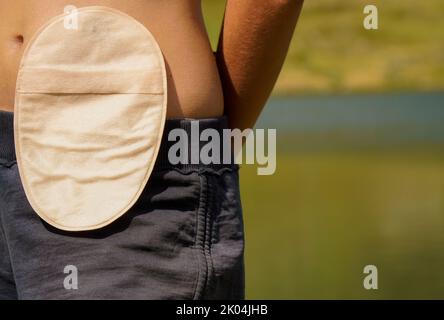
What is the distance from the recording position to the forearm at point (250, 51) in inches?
41.6

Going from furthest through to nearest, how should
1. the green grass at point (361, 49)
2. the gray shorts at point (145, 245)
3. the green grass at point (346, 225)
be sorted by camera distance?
the green grass at point (361, 49), the green grass at point (346, 225), the gray shorts at point (145, 245)

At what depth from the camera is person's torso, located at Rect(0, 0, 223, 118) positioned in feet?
3.33

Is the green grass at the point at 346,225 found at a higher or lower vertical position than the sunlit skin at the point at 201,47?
lower

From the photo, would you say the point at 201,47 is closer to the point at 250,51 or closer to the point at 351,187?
the point at 250,51

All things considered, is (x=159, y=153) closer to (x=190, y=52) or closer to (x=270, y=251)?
(x=190, y=52)

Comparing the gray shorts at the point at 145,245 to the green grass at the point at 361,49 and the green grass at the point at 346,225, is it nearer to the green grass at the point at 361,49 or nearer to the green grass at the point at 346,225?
the green grass at the point at 346,225

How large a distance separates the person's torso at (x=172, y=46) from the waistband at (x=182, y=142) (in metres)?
0.01

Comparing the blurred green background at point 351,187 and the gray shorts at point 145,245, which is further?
the blurred green background at point 351,187

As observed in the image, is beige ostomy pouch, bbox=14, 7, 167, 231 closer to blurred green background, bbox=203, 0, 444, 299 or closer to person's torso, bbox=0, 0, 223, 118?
person's torso, bbox=0, 0, 223, 118

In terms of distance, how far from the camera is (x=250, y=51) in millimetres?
1076

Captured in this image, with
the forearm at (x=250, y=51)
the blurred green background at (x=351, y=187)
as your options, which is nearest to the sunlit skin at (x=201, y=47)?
the forearm at (x=250, y=51)

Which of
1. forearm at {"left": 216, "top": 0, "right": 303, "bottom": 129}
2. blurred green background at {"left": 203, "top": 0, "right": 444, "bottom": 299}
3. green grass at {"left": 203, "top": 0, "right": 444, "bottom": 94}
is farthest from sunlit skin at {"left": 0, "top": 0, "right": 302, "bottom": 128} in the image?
green grass at {"left": 203, "top": 0, "right": 444, "bottom": 94}

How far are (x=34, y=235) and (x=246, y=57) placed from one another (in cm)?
28
